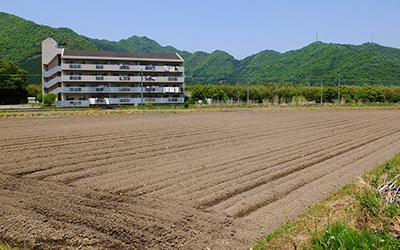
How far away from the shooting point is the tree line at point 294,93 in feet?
269

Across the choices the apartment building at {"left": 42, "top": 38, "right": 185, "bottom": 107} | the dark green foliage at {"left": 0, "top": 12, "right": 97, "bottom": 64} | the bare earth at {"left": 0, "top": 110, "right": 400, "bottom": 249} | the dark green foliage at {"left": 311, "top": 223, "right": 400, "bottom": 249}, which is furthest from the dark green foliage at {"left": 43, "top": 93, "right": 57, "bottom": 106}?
the dark green foliage at {"left": 311, "top": 223, "right": 400, "bottom": 249}

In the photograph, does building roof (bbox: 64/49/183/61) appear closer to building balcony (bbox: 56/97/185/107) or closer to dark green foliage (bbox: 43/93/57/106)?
dark green foliage (bbox: 43/93/57/106)

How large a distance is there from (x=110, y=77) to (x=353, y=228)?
53.2 m

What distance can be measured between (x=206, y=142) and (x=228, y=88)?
77.6 metres

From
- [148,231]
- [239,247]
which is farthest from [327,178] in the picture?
[148,231]

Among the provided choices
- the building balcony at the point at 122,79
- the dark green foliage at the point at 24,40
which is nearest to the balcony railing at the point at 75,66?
Answer: the building balcony at the point at 122,79

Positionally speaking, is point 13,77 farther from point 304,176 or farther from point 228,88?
point 304,176

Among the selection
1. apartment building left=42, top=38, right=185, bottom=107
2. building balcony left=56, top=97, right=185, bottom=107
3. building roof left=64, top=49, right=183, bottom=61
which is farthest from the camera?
building roof left=64, top=49, right=183, bottom=61

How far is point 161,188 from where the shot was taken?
23.9ft

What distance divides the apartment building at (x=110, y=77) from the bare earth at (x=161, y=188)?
127ft

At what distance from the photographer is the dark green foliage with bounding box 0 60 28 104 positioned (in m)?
63.3

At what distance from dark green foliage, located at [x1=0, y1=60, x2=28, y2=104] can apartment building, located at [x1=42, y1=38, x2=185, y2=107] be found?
26.9ft

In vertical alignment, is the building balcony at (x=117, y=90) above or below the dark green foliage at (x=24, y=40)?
below

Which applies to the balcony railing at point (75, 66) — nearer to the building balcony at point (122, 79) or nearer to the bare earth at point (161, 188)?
the building balcony at point (122, 79)
